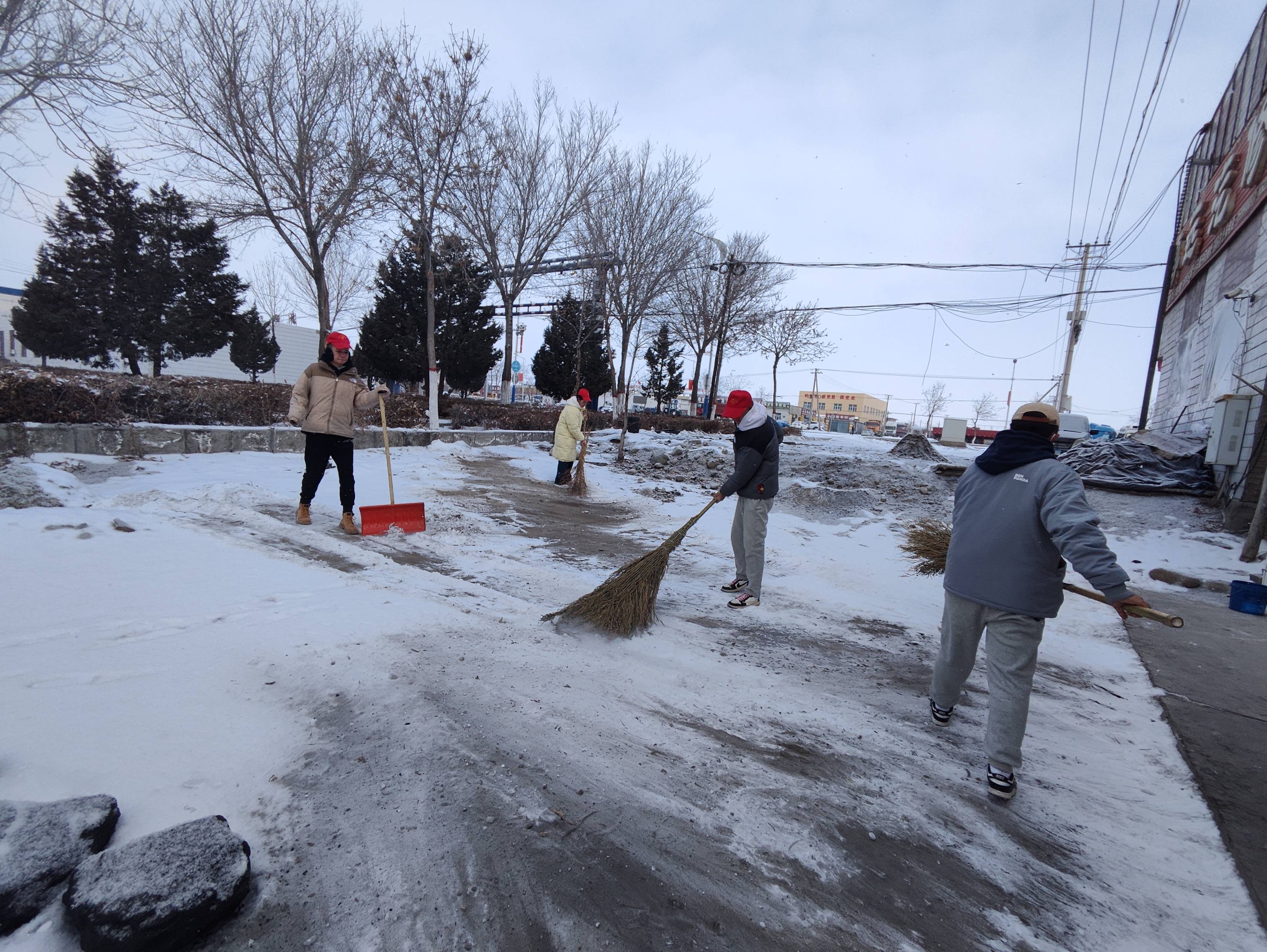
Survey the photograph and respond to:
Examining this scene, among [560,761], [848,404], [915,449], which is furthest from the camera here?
[848,404]

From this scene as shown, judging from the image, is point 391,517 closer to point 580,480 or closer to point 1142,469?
point 580,480

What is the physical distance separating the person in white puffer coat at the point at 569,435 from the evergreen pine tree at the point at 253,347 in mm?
23342

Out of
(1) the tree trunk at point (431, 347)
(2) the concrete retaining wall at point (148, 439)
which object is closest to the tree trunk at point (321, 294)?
(1) the tree trunk at point (431, 347)

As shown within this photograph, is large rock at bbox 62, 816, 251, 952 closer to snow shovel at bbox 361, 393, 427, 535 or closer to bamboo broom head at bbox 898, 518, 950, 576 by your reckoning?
snow shovel at bbox 361, 393, 427, 535

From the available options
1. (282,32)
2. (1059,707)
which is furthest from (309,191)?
(1059,707)

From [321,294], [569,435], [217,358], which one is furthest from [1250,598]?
[217,358]

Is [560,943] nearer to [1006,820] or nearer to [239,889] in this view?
[239,889]

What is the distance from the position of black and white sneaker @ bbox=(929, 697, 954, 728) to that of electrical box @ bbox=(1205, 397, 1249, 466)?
909 cm

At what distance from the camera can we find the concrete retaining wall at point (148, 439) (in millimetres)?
6254

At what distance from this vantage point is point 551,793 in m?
2.16

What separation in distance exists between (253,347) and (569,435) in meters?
26.8

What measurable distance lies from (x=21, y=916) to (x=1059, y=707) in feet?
14.5

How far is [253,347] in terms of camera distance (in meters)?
28.8

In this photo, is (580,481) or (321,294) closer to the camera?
(580,481)
